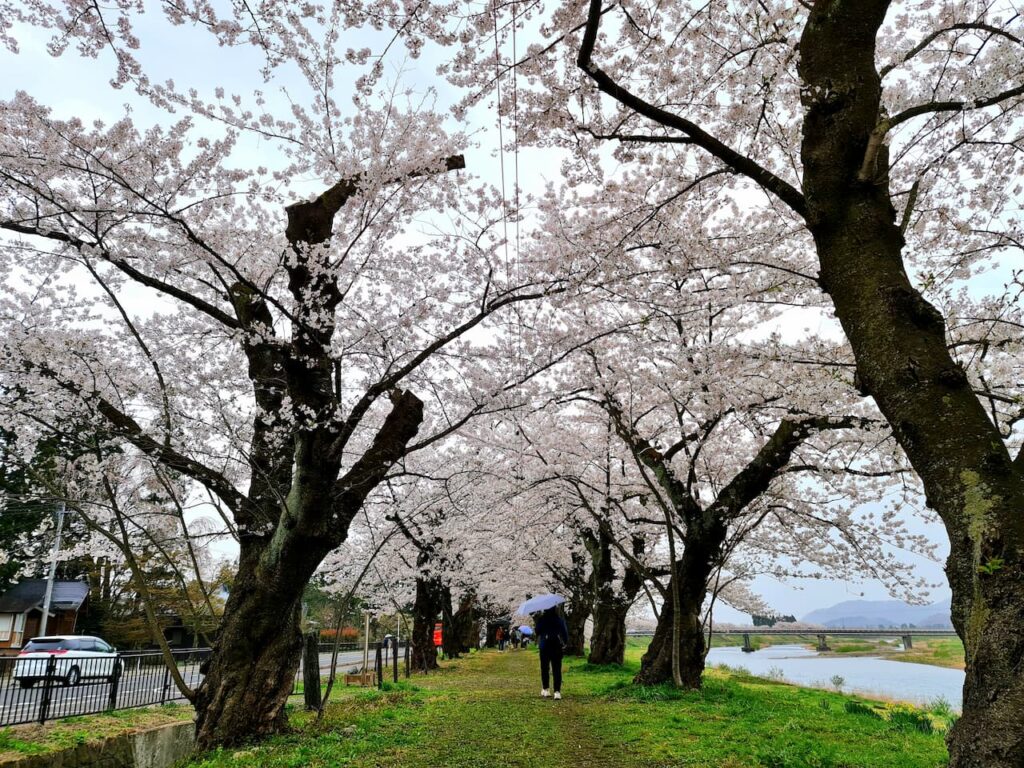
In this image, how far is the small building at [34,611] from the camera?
27.9 meters

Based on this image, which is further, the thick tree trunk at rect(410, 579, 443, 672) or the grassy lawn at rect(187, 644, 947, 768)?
the thick tree trunk at rect(410, 579, 443, 672)

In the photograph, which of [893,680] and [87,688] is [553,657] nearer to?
[87,688]

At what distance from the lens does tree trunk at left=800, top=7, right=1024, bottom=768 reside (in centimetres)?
232

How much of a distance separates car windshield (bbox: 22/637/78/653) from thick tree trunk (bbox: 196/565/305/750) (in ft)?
52.0

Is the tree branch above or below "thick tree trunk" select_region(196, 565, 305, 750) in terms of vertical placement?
above

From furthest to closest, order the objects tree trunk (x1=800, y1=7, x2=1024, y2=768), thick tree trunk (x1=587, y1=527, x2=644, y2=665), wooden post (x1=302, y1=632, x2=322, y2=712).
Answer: thick tree trunk (x1=587, y1=527, x2=644, y2=665) < wooden post (x1=302, y1=632, x2=322, y2=712) < tree trunk (x1=800, y1=7, x2=1024, y2=768)

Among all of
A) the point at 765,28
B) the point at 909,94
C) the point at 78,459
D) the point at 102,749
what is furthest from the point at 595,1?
the point at 102,749

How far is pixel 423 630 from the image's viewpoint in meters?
16.6

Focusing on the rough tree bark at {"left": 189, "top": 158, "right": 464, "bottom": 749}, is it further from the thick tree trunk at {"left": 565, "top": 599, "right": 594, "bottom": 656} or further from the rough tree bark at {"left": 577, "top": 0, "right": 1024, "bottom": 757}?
the thick tree trunk at {"left": 565, "top": 599, "right": 594, "bottom": 656}

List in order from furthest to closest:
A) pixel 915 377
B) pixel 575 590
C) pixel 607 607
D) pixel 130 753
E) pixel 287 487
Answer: pixel 575 590 < pixel 607 607 < pixel 287 487 < pixel 130 753 < pixel 915 377

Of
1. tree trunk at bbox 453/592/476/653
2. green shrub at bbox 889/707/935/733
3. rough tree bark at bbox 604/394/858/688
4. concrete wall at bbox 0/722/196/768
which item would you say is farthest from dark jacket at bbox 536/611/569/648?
tree trunk at bbox 453/592/476/653

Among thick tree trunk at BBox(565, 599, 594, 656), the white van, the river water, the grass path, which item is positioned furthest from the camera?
thick tree trunk at BBox(565, 599, 594, 656)

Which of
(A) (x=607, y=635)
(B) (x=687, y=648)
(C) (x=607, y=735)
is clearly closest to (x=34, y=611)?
(A) (x=607, y=635)

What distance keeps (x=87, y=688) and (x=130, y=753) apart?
3.86 metres
